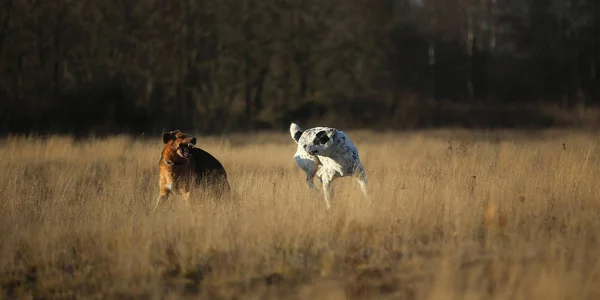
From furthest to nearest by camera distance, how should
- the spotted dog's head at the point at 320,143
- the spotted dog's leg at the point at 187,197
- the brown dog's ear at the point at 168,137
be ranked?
the spotted dog's head at the point at 320,143 < the brown dog's ear at the point at 168,137 < the spotted dog's leg at the point at 187,197

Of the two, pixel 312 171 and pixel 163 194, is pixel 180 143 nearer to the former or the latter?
pixel 163 194

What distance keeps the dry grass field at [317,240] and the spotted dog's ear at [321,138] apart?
79 centimetres

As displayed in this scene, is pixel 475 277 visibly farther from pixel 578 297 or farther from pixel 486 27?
pixel 486 27

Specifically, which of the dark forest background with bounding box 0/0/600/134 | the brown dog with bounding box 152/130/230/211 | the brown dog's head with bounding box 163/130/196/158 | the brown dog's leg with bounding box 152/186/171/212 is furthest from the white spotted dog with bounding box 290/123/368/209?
the dark forest background with bounding box 0/0/600/134

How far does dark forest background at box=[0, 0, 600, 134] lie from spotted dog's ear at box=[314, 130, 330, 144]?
62.5ft

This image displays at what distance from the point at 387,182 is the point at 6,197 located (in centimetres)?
555

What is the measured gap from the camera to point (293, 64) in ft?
108

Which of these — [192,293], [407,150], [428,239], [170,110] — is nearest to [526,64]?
[170,110]

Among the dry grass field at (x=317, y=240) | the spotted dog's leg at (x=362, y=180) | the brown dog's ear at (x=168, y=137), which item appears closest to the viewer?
the dry grass field at (x=317, y=240)

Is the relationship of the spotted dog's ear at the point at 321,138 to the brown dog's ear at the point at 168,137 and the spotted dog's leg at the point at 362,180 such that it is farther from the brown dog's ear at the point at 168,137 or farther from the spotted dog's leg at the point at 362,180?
the brown dog's ear at the point at 168,137

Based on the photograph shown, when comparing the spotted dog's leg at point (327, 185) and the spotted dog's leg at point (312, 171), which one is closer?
the spotted dog's leg at point (327, 185)

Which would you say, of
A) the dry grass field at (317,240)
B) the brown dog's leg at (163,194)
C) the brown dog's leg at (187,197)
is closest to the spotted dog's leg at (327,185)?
the dry grass field at (317,240)

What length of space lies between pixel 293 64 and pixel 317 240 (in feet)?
87.9

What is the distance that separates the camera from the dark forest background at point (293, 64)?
27.7 metres
